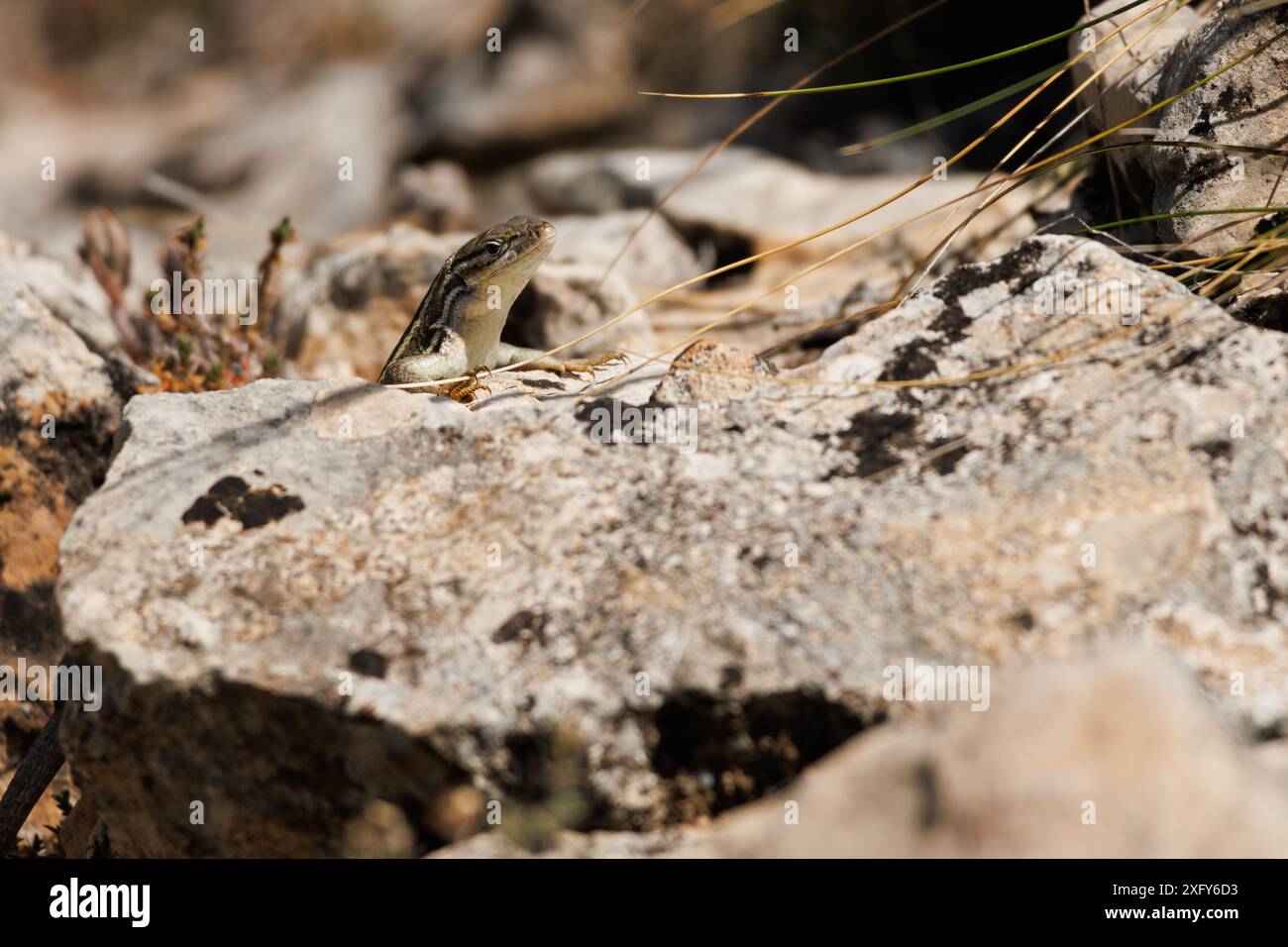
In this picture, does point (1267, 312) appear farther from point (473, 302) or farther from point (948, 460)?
point (473, 302)

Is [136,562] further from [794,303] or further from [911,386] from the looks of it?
[794,303]

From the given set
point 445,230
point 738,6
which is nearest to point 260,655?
point 445,230

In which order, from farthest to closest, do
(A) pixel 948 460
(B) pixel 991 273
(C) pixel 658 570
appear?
(B) pixel 991 273 → (A) pixel 948 460 → (C) pixel 658 570

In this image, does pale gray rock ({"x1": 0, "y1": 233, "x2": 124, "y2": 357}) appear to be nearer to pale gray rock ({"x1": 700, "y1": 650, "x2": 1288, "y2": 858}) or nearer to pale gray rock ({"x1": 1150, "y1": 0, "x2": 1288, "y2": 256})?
pale gray rock ({"x1": 700, "y1": 650, "x2": 1288, "y2": 858})

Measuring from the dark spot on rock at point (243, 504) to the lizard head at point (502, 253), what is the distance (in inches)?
95.1

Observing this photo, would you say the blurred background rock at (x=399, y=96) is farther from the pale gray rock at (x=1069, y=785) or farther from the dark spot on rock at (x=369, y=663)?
the pale gray rock at (x=1069, y=785)

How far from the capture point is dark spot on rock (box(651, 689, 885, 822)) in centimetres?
272

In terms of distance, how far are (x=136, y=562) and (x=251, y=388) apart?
83 centimetres

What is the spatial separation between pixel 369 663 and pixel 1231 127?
3.53m

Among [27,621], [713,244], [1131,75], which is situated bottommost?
[27,621]

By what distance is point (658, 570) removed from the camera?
10.1ft

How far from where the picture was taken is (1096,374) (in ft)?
10.8

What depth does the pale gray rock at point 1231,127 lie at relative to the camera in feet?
13.8

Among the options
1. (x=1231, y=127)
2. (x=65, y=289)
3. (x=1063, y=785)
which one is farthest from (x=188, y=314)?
(x=1063, y=785)
